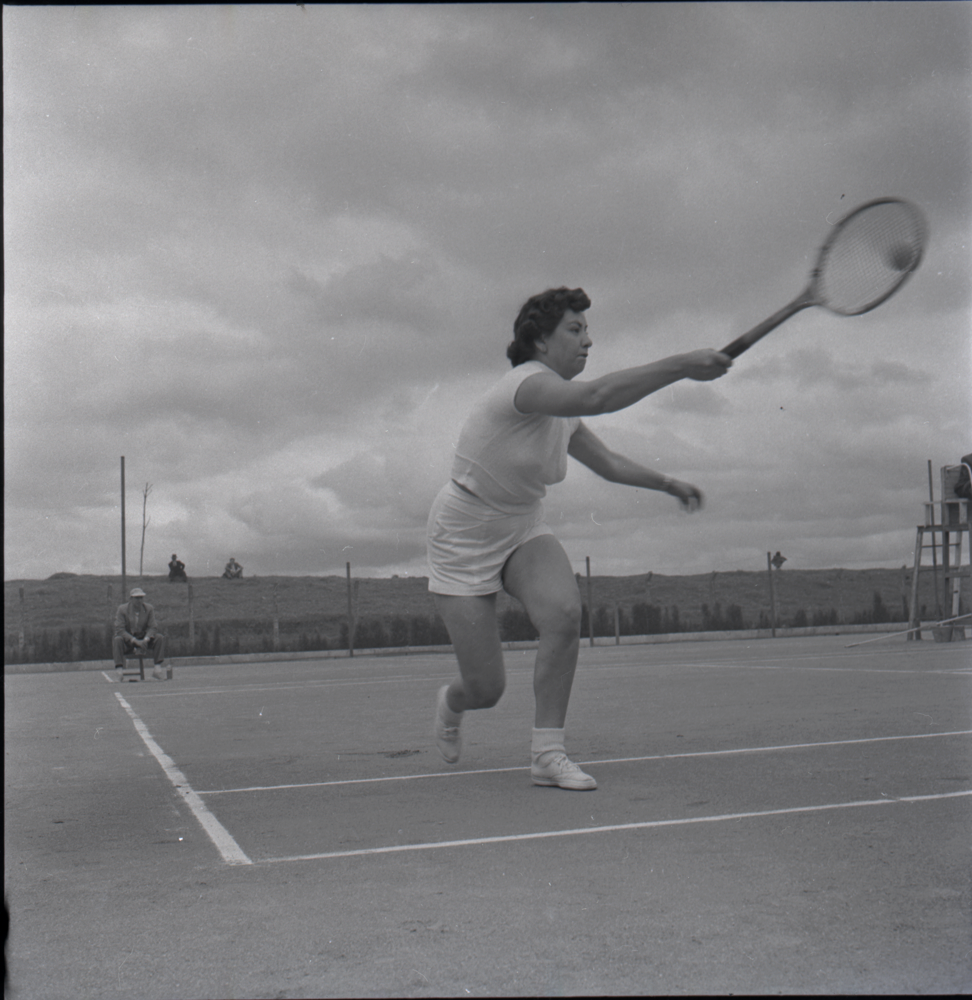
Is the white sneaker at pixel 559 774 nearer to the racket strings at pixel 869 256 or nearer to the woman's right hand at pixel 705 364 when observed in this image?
the woman's right hand at pixel 705 364

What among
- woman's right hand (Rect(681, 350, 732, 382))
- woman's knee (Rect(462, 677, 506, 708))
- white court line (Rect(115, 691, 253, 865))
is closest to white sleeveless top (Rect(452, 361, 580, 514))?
woman's knee (Rect(462, 677, 506, 708))

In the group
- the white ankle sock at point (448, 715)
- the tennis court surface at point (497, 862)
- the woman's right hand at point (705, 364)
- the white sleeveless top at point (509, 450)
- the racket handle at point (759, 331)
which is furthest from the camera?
the white ankle sock at point (448, 715)

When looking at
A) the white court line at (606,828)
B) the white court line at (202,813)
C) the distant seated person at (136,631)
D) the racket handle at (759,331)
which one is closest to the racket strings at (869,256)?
the racket handle at (759,331)

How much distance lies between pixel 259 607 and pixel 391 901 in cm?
3256

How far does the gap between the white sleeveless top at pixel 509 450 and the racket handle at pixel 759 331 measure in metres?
0.85

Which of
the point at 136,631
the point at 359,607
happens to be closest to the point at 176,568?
the point at 359,607

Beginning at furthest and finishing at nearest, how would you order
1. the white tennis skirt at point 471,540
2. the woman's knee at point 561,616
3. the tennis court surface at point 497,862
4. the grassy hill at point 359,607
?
the grassy hill at point 359,607, the white tennis skirt at point 471,540, the woman's knee at point 561,616, the tennis court surface at point 497,862

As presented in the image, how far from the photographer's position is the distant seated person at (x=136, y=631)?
49.6 feet

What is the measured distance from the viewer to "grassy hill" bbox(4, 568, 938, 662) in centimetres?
2441

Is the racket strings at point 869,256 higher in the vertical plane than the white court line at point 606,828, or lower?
higher

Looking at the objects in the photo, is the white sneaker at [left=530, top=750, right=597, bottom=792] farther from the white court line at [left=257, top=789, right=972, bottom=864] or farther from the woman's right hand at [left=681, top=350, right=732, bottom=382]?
the woman's right hand at [left=681, top=350, right=732, bottom=382]

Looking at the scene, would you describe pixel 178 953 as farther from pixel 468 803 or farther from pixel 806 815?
pixel 806 815

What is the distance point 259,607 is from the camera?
3450 centimetres

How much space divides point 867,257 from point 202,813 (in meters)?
3.03
